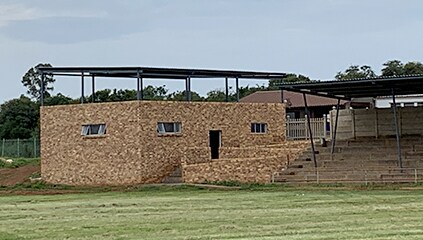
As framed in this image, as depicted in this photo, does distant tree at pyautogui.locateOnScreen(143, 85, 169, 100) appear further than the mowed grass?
Yes

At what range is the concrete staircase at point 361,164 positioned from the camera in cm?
3978

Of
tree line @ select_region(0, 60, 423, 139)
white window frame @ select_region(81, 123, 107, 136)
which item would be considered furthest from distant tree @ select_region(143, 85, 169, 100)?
white window frame @ select_region(81, 123, 107, 136)

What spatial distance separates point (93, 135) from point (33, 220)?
23.6 m

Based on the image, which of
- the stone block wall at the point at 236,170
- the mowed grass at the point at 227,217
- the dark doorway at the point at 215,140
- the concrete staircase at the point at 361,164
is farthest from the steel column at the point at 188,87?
the mowed grass at the point at 227,217

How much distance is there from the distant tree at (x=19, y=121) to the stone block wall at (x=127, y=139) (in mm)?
32172

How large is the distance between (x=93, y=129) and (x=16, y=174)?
7.95m

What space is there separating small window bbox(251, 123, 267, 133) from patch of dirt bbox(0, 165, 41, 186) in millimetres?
12713

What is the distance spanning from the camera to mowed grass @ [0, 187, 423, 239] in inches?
762

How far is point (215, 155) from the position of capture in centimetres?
5003

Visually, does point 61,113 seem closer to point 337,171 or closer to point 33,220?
point 337,171

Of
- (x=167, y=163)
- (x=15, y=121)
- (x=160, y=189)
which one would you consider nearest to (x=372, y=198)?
(x=160, y=189)

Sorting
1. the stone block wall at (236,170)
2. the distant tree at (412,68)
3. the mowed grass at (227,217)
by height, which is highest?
the distant tree at (412,68)

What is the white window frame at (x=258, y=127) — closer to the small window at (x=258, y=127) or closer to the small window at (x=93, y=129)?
the small window at (x=258, y=127)

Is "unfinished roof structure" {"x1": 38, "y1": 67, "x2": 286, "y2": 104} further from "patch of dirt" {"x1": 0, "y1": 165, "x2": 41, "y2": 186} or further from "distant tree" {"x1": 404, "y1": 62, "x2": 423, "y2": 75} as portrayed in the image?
"distant tree" {"x1": 404, "y1": 62, "x2": 423, "y2": 75}
